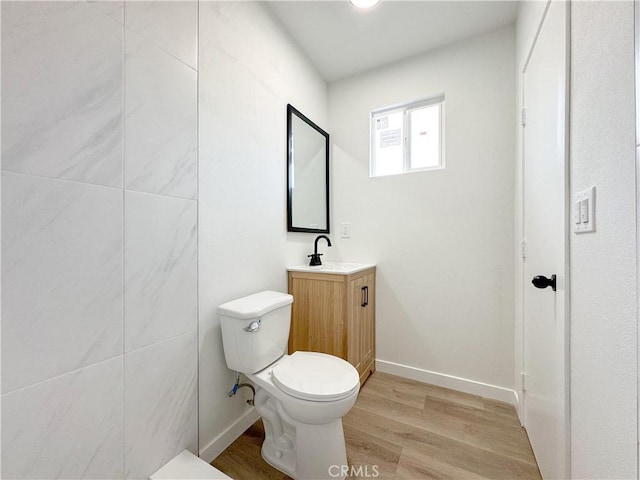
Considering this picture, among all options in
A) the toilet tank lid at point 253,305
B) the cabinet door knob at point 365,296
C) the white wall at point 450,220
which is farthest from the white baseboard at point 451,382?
the toilet tank lid at point 253,305

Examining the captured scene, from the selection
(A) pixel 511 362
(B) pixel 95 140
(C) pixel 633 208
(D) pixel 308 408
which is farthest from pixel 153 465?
(A) pixel 511 362

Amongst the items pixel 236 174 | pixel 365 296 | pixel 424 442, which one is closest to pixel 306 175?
pixel 236 174

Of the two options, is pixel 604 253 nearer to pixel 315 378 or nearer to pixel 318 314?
pixel 315 378

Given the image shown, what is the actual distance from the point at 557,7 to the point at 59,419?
2.24m

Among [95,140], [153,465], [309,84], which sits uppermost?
[309,84]

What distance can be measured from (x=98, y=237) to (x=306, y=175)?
146cm

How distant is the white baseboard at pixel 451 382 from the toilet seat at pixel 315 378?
961 millimetres

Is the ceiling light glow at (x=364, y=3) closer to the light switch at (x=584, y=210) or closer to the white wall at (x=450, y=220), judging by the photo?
the white wall at (x=450, y=220)

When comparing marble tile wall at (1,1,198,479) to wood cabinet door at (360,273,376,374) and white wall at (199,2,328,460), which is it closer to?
white wall at (199,2,328,460)

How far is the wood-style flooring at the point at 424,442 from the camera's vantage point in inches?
47.3

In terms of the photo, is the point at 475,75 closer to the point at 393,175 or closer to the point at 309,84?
the point at 393,175

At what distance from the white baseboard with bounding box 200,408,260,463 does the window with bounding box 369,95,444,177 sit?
197 cm

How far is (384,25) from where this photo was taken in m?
1.75

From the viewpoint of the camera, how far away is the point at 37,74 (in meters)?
0.74
